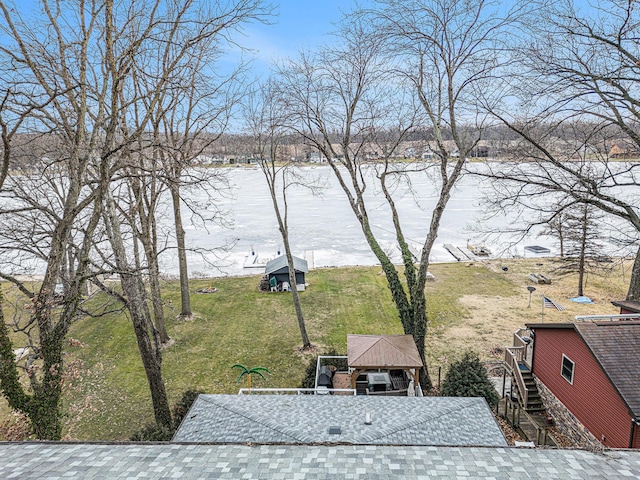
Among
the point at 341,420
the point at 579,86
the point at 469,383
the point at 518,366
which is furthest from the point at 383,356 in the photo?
the point at 579,86

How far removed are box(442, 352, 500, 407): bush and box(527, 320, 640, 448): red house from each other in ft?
5.30

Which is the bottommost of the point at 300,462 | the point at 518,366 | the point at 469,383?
the point at 518,366

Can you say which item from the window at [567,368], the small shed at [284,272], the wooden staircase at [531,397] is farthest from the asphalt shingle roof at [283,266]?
the window at [567,368]

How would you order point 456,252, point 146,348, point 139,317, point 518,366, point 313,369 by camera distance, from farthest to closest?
1. point 456,252
2. point 313,369
3. point 518,366
4. point 146,348
5. point 139,317

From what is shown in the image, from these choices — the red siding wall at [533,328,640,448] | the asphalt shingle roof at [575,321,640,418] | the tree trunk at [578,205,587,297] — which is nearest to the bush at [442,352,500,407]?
the red siding wall at [533,328,640,448]

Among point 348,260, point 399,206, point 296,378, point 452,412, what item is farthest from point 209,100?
point 399,206

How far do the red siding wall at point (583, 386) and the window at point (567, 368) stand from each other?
9 centimetres

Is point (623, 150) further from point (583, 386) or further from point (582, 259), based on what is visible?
point (582, 259)

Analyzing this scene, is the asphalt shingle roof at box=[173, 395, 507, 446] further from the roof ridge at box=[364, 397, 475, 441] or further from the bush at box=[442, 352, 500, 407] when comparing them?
the bush at box=[442, 352, 500, 407]

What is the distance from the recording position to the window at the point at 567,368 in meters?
9.02

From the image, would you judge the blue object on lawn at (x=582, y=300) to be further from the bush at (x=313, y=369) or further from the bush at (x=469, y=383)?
the bush at (x=313, y=369)

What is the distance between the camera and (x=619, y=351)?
25.5 ft

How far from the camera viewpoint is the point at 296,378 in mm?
11891

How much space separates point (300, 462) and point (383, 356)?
21.4ft
